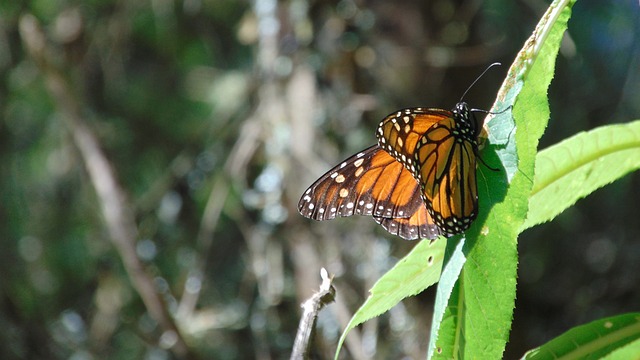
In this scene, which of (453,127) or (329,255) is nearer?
(453,127)

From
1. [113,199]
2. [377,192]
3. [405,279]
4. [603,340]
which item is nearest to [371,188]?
[377,192]

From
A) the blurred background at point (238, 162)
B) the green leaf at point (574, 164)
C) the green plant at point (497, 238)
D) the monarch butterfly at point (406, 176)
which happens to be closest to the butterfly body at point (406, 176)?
the monarch butterfly at point (406, 176)

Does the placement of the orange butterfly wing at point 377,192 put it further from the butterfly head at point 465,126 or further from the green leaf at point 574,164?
the green leaf at point 574,164

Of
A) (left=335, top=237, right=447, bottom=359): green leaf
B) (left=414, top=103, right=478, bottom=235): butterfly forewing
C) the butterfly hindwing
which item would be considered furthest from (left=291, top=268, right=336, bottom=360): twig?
the butterfly hindwing

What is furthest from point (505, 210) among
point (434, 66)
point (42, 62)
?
point (42, 62)

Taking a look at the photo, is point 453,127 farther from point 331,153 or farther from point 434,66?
point 331,153
